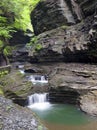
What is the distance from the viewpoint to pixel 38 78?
800 inches

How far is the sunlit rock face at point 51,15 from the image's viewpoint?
23125 millimetres

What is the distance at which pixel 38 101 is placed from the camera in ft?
53.3

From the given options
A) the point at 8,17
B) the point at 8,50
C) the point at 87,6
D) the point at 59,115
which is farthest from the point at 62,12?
the point at 59,115

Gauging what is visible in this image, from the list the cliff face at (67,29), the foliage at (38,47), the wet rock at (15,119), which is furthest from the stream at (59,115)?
the foliage at (38,47)

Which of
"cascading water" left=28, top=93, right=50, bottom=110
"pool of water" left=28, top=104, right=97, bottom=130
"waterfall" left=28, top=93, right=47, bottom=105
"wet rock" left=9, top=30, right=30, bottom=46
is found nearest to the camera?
"pool of water" left=28, top=104, right=97, bottom=130

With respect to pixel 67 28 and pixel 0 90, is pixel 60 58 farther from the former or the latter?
pixel 0 90

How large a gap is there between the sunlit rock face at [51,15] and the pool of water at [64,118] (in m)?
9.90

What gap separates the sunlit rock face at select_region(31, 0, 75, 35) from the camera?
23125 mm

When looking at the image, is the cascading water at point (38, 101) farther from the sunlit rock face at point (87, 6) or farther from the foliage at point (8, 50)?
the foliage at point (8, 50)

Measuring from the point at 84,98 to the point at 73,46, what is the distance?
5870mm

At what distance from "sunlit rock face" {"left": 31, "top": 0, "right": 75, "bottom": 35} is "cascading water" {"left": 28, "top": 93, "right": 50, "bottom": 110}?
28.8 ft

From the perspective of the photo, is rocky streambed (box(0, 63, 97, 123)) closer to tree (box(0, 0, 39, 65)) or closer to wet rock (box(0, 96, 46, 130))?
wet rock (box(0, 96, 46, 130))

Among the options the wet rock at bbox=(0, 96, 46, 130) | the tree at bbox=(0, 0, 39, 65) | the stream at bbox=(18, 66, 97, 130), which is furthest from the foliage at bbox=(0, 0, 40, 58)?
the wet rock at bbox=(0, 96, 46, 130)

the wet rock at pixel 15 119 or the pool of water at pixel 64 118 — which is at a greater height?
the wet rock at pixel 15 119
